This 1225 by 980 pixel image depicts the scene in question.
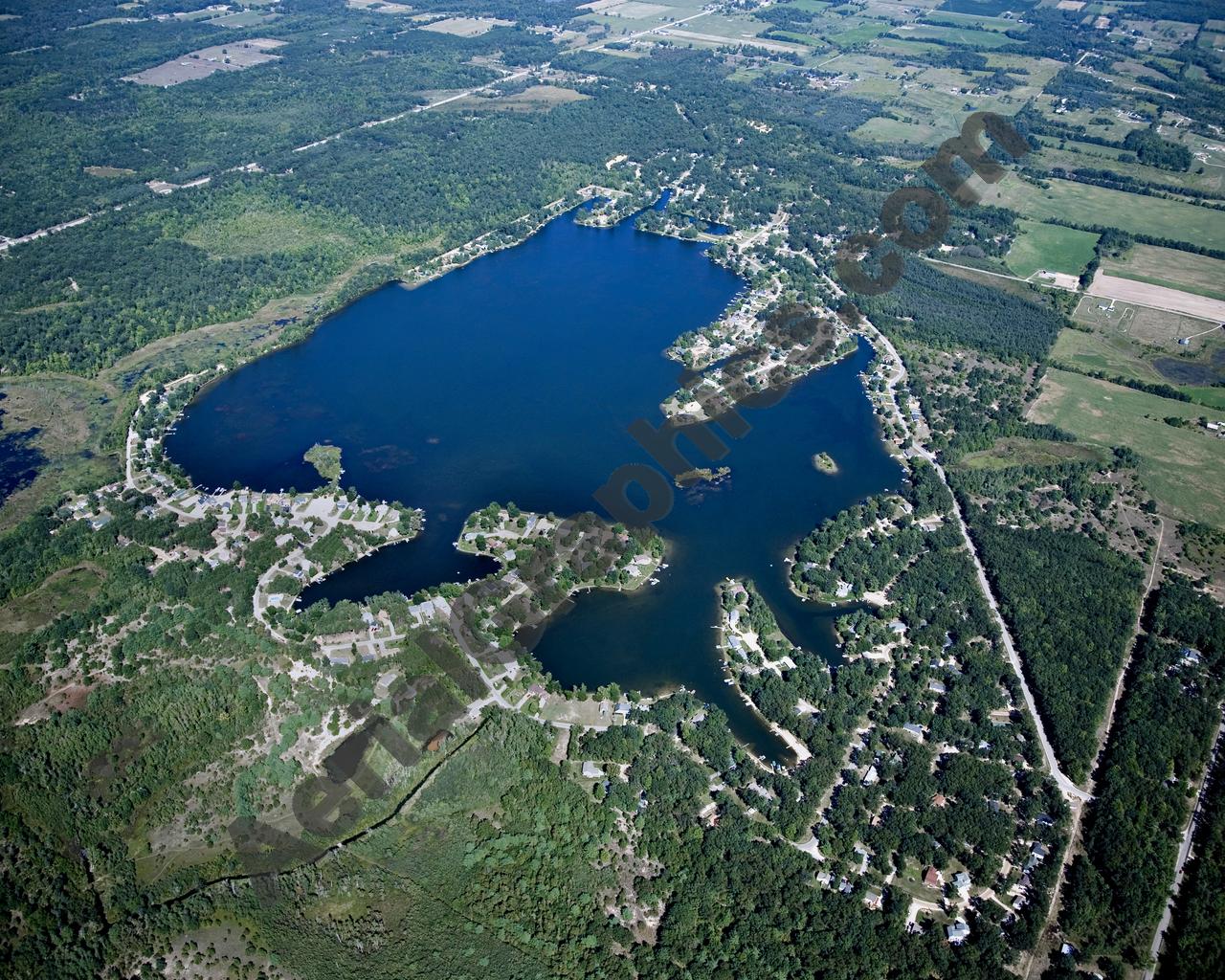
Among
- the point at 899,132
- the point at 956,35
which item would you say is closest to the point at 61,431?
the point at 899,132

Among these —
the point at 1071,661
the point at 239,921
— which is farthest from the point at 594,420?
the point at 239,921

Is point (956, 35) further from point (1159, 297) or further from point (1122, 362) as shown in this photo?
point (1122, 362)

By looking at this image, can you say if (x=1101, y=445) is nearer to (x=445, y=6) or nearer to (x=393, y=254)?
(x=393, y=254)

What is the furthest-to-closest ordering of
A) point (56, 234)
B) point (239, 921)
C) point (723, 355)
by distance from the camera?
point (56, 234) < point (723, 355) < point (239, 921)

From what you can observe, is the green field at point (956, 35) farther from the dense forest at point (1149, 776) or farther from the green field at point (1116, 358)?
the dense forest at point (1149, 776)

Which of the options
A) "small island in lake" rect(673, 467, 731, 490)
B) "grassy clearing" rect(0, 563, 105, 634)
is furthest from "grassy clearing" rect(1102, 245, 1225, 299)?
"grassy clearing" rect(0, 563, 105, 634)

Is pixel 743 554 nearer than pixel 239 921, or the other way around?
pixel 239 921

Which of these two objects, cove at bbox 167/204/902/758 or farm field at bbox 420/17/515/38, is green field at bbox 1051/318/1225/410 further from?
farm field at bbox 420/17/515/38
